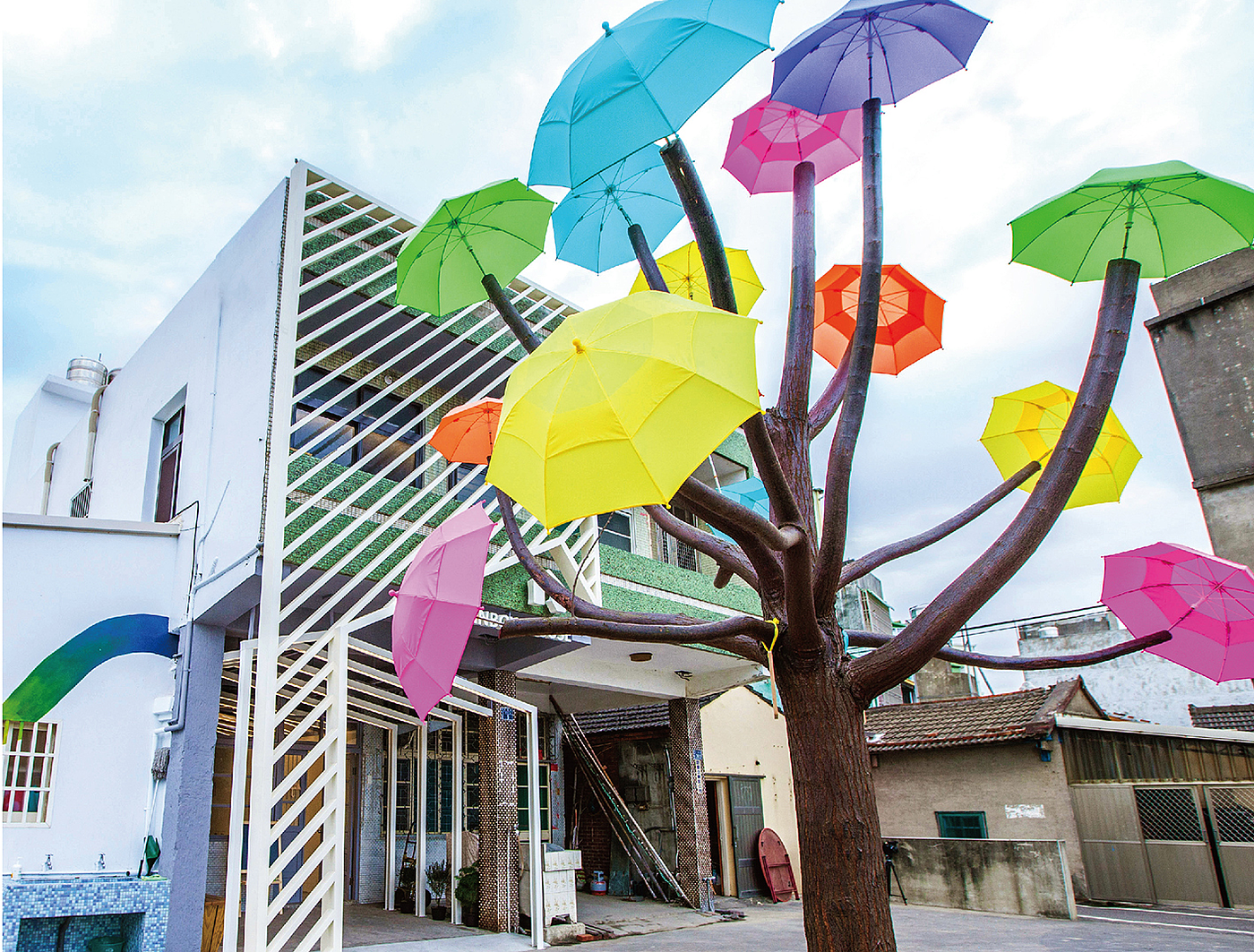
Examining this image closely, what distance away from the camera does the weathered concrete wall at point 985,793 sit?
13.8m

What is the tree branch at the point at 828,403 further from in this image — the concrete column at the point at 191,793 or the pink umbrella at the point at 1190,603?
the concrete column at the point at 191,793

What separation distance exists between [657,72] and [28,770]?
9.06 metres

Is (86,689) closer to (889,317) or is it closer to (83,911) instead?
(83,911)

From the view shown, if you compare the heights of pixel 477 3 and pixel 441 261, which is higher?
pixel 477 3

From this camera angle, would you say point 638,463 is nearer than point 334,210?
Yes

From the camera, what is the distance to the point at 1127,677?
2506 centimetres

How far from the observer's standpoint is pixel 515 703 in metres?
10.6

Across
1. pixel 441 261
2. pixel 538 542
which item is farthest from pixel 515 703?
pixel 441 261

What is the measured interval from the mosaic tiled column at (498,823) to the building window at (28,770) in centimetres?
473

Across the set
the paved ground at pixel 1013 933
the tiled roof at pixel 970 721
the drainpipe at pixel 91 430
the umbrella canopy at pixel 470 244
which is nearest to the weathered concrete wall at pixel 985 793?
the tiled roof at pixel 970 721

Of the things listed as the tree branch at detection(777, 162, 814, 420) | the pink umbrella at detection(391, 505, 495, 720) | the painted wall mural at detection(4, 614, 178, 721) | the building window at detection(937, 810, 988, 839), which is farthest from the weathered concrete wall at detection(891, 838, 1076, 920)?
the painted wall mural at detection(4, 614, 178, 721)

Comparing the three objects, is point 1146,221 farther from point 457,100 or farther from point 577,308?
point 577,308

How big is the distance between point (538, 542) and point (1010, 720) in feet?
32.1

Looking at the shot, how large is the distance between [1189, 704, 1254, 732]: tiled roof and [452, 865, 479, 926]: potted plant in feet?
56.5
